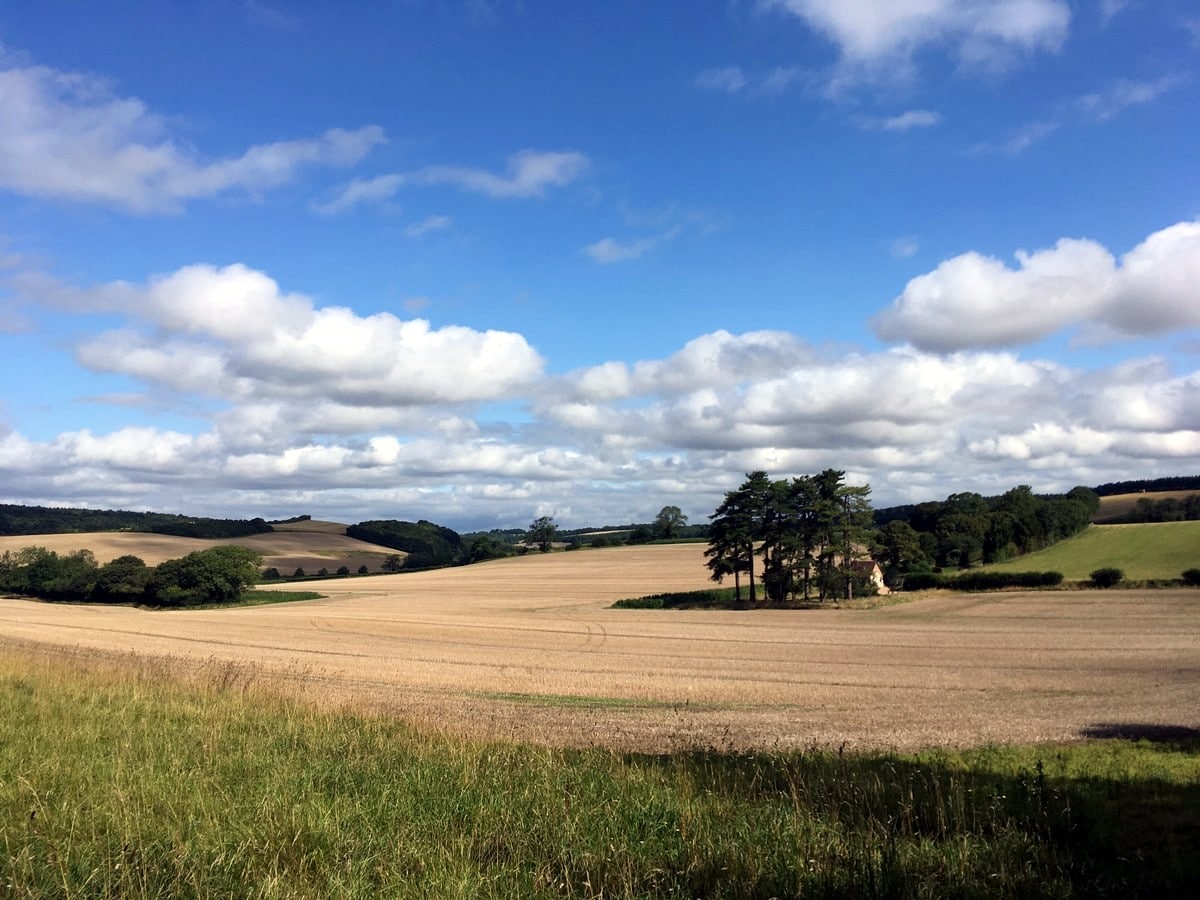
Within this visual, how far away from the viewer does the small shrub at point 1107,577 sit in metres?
72.1

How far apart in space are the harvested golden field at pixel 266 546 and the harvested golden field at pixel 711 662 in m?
37.2

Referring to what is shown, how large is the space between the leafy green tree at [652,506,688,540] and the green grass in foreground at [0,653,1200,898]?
5583 inches

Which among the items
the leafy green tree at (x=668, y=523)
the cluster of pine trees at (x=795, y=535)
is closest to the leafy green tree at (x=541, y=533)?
the leafy green tree at (x=668, y=523)

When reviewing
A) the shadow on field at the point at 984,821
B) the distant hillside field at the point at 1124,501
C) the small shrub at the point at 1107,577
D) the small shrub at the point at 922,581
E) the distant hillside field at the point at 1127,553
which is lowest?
the small shrub at the point at 922,581

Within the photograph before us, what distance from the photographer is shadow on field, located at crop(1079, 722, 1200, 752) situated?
622 inches

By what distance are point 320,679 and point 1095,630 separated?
147 ft

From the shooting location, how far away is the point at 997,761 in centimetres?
1327

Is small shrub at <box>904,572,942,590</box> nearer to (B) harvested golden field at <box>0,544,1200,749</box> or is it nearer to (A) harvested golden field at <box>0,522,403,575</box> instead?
(B) harvested golden field at <box>0,544,1200,749</box>

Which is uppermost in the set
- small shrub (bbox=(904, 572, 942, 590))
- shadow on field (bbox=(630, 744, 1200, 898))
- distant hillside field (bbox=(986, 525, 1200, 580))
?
shadow on field (bbox=(630, 744, 1200, 898))

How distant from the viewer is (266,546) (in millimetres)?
151500

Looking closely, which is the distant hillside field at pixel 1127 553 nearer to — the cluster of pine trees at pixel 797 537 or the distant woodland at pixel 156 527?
the cluster of pine trees at pixel 797 537

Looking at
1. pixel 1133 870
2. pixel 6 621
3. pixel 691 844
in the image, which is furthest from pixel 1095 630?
pixel 6 621

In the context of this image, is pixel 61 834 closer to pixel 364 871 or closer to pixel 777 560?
pixel 364 871

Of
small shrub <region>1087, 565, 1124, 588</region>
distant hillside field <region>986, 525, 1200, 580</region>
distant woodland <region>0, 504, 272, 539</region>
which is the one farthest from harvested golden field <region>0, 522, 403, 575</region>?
small shrub <region>1087, 565, 1124, 588</region>
